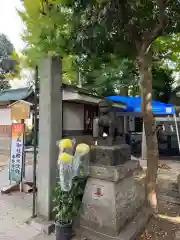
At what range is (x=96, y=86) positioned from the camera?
30.8 feet

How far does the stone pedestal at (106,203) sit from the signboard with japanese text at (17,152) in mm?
2129

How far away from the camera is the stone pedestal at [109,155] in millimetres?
2881

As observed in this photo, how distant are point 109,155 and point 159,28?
6.47 feet

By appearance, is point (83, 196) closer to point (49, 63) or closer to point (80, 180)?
point (80, 180)

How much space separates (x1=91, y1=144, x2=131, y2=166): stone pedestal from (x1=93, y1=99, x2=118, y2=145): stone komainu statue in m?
0.15

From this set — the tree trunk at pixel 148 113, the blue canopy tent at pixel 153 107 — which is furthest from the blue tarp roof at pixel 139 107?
the tree trunk at pixel 148 113

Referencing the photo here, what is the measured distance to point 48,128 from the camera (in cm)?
317

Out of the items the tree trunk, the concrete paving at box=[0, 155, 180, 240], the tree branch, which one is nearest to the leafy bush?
the concrete paving at box=[0, 155, 180, 240]

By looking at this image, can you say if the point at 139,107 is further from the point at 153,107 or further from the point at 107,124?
the point at 107,124

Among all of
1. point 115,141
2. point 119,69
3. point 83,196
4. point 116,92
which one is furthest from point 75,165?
point 116,92

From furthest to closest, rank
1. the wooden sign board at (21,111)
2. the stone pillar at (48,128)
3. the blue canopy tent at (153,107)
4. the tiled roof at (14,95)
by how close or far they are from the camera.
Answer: the tiled roof at (14,95)
the blue canopy tent at (153,107)
the wooden sign board at (21,111)
the stone pillar at (48,128)

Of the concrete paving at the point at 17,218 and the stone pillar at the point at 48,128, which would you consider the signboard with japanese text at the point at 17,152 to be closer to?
the concrete paving at the point at 17,218

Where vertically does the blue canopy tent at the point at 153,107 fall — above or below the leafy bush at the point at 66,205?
above

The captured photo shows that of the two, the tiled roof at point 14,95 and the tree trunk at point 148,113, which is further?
the tiled roof at point 14,95
